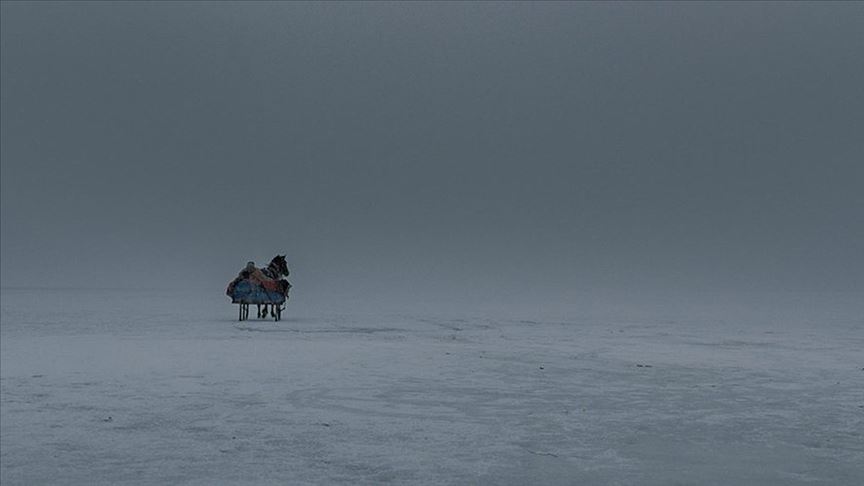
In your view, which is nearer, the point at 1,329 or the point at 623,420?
the point at 623,420

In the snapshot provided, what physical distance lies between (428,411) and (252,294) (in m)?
14.8

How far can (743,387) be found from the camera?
33.6 feet

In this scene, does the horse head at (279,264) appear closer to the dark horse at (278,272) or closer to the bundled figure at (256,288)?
the dark horse at (278,272)

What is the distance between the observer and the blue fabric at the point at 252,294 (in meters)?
22.2

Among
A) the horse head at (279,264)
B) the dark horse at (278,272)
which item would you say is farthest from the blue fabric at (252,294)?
the horse head at (279,264)

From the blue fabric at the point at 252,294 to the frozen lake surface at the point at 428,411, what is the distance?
5.45 m

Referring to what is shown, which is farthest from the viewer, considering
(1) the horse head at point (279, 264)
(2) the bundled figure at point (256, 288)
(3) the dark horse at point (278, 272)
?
(1) the horse head at point (279, 264)

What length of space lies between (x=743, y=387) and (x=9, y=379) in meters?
8.42

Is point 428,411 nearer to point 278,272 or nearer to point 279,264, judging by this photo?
point 278,272

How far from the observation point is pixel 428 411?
8.35m

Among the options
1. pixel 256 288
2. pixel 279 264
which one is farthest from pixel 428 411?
pixel 279 264

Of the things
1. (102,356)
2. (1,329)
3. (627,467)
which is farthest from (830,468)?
(1,329)

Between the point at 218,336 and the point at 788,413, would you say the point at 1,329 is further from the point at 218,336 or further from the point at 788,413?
the point at 788,413

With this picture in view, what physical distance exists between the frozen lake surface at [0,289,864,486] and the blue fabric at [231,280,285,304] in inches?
215
